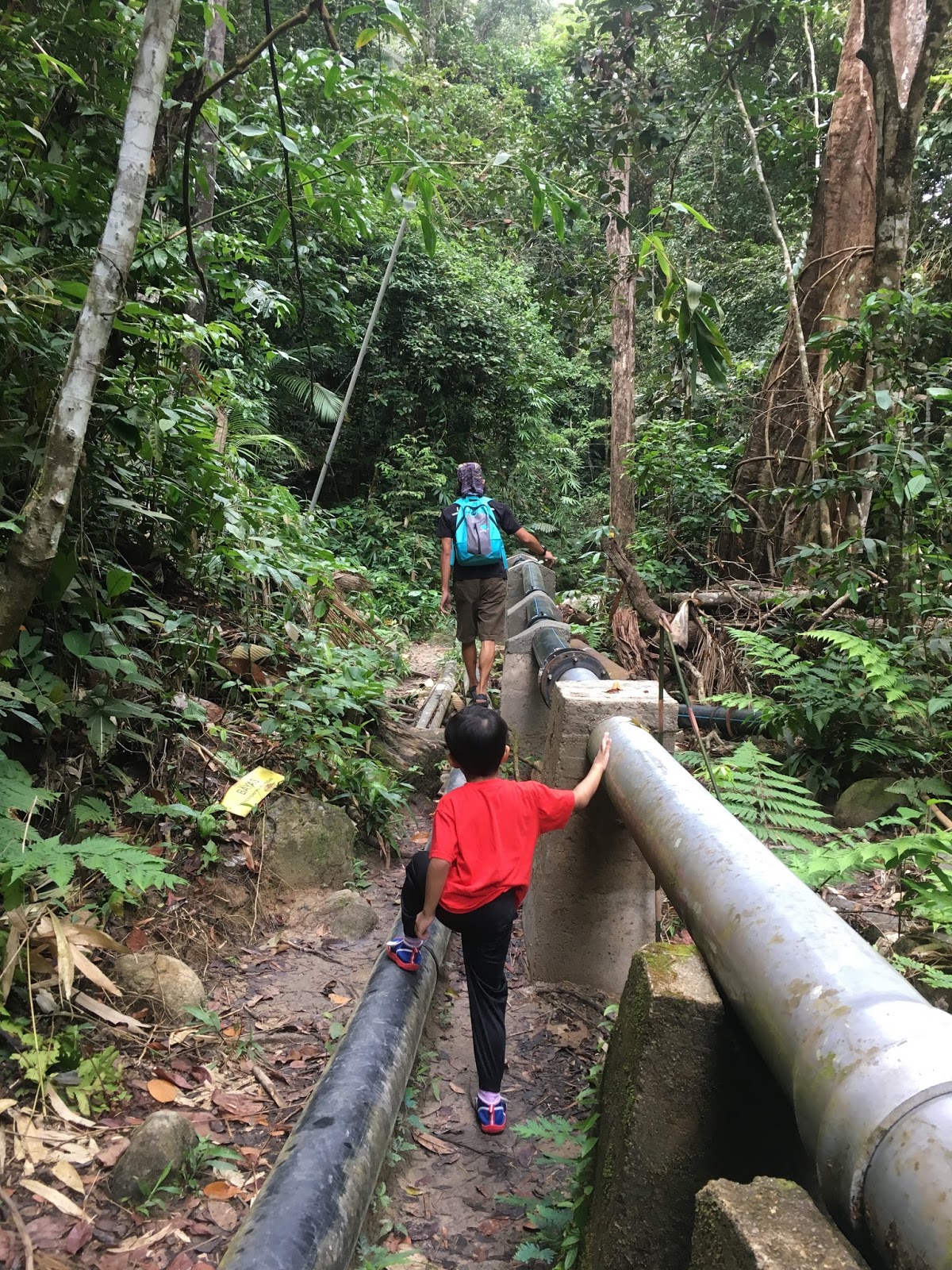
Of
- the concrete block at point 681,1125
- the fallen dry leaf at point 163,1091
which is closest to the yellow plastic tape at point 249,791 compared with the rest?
the fallen dry leaf at point 163,1091

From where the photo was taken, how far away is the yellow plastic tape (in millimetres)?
3438

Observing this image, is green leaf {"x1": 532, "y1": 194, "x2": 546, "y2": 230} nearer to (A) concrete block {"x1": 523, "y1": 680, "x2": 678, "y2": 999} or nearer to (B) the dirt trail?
(A) concrete block {"x1": 523, "y1": 680, "x2": 678, "y2": 999}

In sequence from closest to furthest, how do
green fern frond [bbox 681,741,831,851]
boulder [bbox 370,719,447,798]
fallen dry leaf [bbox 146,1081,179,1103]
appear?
fallen dry leaf [bbox 146,1081,179,1103], green fern frond [bbox 681,741,831,851], boulder [bbox 370,719,447,798]

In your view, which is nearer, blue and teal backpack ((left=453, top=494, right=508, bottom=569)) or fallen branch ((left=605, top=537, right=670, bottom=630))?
blue and teal backpack ((left=453, top=494, right=508, bottom=569))

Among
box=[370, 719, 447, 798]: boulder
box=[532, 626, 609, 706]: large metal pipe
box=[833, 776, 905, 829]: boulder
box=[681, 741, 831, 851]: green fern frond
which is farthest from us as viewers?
box=[370, 719, 447, 798]: boulder

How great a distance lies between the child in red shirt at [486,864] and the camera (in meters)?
2.33

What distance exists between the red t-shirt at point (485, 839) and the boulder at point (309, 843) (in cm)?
142

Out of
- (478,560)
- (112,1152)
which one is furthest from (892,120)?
(112,1152)

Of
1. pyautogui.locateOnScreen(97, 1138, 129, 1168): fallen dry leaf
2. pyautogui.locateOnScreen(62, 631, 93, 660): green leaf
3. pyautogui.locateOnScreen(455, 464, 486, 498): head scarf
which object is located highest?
pyautogui.locateOnScreen(455, 464, 486, 498): head scarf

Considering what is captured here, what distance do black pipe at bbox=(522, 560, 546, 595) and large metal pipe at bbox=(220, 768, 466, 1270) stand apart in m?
4.84

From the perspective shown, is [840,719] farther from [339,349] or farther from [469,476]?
[339,349]

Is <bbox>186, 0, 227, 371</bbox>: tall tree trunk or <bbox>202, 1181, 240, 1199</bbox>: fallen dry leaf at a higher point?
<bbox>186, 0, 227, 371</bbox>: tall tree trunk

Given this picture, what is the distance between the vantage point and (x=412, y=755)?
16.2ft

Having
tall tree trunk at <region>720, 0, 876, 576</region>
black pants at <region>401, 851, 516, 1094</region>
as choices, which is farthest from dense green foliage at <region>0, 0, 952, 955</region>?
black pants at <region>401, 851, 516, 1094</region>
